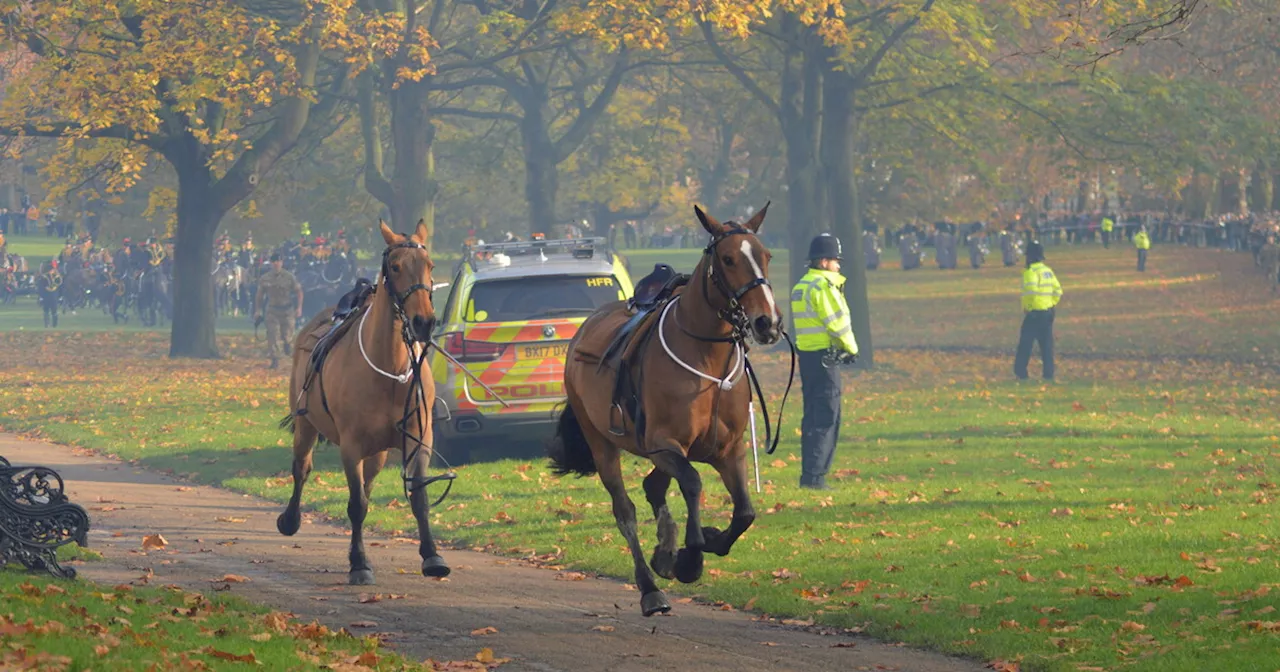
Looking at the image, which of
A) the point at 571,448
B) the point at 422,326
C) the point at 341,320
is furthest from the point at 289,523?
the point at 422,326

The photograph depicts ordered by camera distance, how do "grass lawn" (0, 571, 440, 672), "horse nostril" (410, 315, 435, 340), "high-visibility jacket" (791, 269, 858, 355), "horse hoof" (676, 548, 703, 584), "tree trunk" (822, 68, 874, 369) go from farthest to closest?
"tree trunk" (822, 68, 874, 369)
"high-visibility jacket" (791, 269, 858, 355)
"horse nostril" (410, 315, 435, 340)
"horse hoof" (676, 548, 703, 584)
"grass lawn" (0, 571, 440, 672)

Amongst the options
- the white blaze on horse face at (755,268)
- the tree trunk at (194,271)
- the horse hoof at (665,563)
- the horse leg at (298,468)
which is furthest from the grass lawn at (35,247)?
the white blaze on horse face at (755,268)

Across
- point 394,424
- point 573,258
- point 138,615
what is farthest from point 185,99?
point 138,615

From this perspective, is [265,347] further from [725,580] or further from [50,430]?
[725,580]

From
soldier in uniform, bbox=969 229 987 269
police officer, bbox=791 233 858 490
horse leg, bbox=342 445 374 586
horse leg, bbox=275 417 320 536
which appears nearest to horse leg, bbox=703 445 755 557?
horse leg, bbox=342 445 374 586

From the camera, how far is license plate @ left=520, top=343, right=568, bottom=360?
1739 centimetres

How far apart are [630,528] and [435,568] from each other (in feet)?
4.74

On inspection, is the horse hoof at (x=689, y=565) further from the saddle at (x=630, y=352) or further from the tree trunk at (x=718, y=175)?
the tree trunk at (x=718, y=175)

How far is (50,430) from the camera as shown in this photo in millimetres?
23766

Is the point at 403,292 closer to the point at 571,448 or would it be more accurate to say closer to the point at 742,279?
the point at 571,448

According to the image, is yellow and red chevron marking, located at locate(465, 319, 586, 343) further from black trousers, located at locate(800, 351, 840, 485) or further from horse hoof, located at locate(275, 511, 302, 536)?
horse hoof, located at locate(275, 511, 302, 536)

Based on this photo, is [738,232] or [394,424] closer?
[738,232]

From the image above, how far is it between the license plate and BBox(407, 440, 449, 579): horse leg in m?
5.73

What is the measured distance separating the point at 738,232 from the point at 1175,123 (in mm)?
25106
